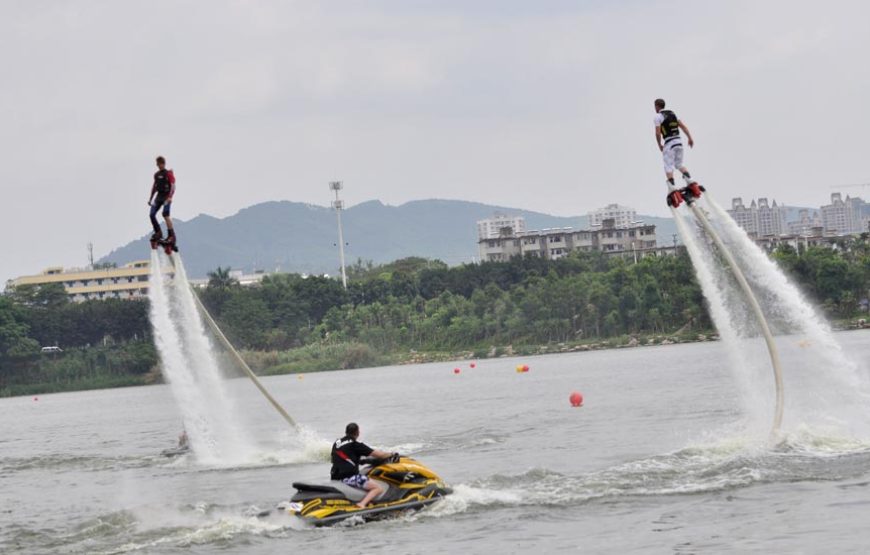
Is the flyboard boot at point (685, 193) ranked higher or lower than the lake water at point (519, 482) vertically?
higher

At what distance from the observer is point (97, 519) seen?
113 feet

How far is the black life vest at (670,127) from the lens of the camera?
98.2 feet

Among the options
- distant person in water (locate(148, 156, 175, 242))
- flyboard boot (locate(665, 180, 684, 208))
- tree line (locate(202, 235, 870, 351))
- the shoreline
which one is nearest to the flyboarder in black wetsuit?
distant person in water (locate(148, 156, 175, 242))

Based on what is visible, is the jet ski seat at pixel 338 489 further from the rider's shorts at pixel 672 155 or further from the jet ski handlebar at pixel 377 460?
the rider's shorts at pixel 672 155

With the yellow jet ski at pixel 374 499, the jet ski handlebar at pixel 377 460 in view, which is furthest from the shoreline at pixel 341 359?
the jet ski handlebar at pixel 377 460

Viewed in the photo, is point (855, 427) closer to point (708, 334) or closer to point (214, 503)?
point (214, 503)

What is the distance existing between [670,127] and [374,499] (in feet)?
32.9

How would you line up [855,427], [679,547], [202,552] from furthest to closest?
[855,427], [202,552], [679,547]

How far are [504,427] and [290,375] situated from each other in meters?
107

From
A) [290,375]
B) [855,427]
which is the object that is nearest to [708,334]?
[290,375]

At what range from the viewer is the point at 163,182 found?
34.9 meters

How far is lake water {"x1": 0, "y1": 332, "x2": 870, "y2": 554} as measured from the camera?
27.1 meters

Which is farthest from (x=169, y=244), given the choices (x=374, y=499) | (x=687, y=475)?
(x=687, y=475)

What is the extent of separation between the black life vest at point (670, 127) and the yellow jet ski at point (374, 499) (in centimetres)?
885
